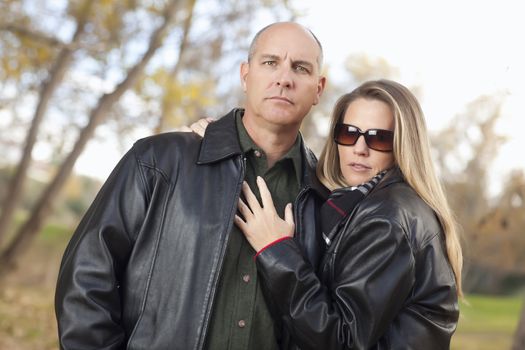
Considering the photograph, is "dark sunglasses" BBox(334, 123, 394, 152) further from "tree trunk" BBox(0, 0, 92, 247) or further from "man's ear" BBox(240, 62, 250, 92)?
"tree trunk" BBox(0, 0, 92, 247)

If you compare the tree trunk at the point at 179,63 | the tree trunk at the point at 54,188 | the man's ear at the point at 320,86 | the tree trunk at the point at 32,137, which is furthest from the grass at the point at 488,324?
the man's ear at the point at 320,86

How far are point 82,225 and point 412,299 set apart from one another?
146 centimetres

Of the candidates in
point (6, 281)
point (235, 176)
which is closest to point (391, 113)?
point (235, 176)

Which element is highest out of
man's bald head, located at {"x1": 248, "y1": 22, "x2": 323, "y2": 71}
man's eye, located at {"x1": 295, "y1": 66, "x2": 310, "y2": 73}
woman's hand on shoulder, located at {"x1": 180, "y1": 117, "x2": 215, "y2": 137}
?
man's bald head, located at {"x1": 248, "y1": 22, "x2": 323, "y2": 71}

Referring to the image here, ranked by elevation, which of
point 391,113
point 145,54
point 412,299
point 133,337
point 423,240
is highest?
point 145,54

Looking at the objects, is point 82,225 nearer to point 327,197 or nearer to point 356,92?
point 327,197

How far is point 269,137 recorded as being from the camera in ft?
11.1

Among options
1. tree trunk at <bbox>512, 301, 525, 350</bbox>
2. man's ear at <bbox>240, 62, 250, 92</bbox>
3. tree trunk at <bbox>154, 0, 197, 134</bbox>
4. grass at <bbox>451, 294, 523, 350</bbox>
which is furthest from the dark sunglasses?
grass at <bbox>451, 294, 523, 350</bbox>

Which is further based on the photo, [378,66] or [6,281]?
[378,66]

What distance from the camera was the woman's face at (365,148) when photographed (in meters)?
3.17

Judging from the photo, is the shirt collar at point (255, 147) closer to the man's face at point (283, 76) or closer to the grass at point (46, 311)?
the man's face at point (283, 76)

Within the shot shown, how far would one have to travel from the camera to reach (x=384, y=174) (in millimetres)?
3182

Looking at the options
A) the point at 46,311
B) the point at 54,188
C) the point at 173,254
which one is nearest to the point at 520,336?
the point at 173,254

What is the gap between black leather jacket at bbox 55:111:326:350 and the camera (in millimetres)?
2861
